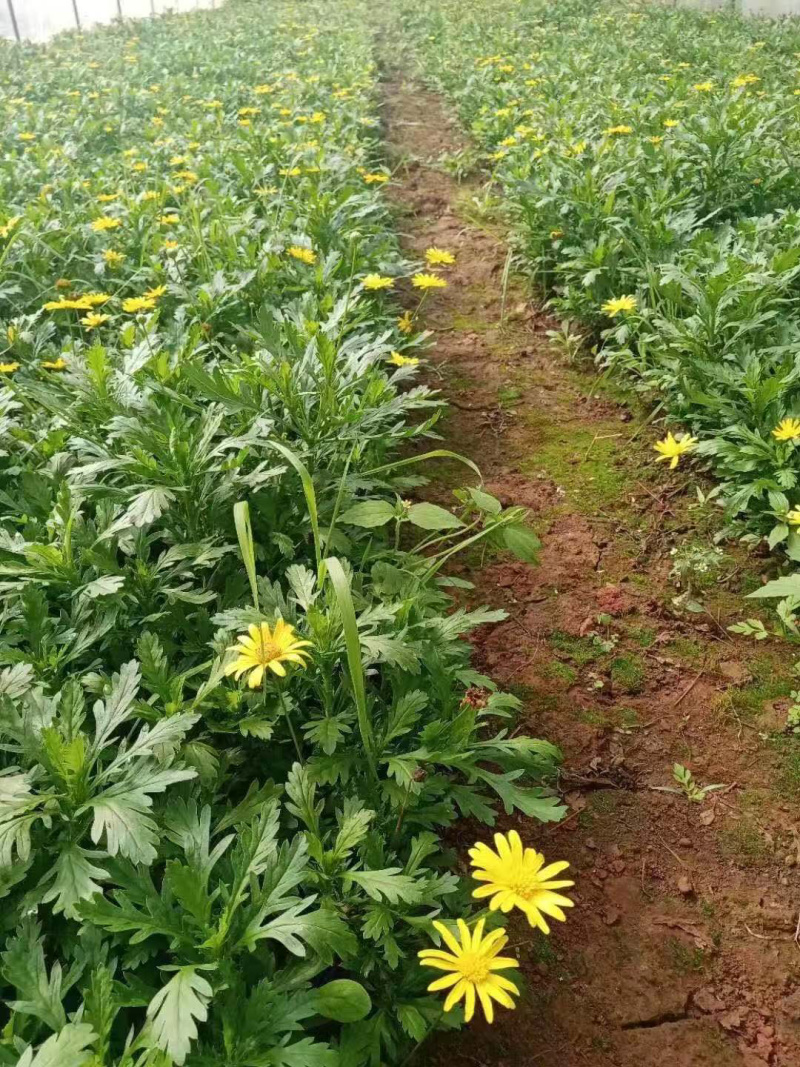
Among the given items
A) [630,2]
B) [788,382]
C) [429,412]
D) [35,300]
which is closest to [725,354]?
[788,382]

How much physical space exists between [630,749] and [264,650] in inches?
46.3

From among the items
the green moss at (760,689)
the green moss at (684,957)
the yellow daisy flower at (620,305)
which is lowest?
the green moss at (684,957)

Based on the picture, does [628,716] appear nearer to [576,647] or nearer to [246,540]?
[576,647]

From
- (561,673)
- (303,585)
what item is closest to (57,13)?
(303,585)

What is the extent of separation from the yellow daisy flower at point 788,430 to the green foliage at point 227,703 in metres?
0.99

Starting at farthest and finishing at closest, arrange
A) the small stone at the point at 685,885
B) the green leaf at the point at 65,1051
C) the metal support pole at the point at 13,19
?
1. the metal support pole at the point at 13,19
2. the small stone at the point at 685,885
3. the green leaf at the point at 65,1051

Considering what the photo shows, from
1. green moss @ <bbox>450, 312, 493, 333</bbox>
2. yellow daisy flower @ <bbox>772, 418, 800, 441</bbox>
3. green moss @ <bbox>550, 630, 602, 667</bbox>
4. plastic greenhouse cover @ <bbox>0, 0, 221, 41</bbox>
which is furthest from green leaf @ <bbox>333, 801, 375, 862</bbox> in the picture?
plastic greenhouse cover @ <bbox>0, 0, 221, 41</bbox>

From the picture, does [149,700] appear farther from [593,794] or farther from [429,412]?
[429,412]

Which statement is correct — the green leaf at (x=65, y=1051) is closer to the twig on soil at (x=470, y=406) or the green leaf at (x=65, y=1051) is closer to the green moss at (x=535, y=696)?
the green moss at (x=535, y=696)

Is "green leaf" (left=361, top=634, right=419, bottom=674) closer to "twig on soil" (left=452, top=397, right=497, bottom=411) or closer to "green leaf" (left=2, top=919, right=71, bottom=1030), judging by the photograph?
"green leaf" (left=2, top=919, right=71, bottom=1030)

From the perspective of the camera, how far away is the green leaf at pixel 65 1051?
118cm

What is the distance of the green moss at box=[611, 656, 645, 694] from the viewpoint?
7.84 ft

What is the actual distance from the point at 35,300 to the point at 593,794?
3197mm

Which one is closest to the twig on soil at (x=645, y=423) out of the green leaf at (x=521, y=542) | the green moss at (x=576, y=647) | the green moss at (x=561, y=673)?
the green moss at (x=576, y=647)
